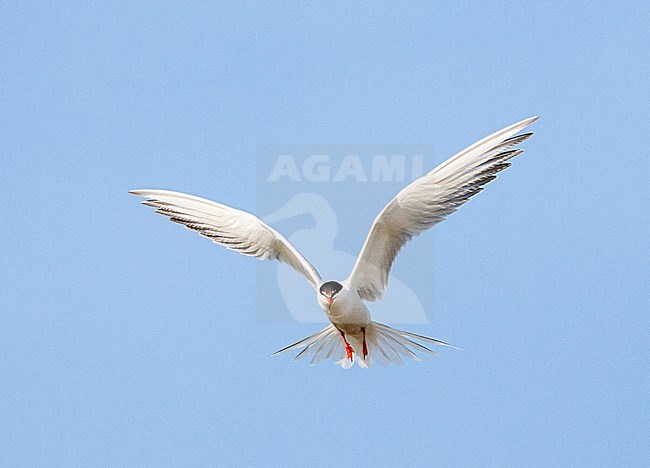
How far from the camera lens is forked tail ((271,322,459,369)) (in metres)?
12.0

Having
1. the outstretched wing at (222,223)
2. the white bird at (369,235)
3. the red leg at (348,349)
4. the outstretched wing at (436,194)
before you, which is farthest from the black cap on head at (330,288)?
the red leg at (348,349)

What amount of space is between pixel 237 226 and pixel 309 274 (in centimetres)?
89

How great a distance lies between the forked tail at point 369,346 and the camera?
12023mm

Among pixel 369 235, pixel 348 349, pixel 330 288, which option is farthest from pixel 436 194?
pixel 348 349

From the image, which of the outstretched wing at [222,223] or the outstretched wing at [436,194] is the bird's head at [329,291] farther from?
the outstretched wing at [222,223]

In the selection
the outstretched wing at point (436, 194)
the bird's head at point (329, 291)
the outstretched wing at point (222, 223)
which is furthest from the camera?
the outstretched wing at point (222, 223)

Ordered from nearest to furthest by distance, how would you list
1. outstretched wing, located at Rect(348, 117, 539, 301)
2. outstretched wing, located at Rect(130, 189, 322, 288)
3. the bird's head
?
outstretched wing, located at Rect(348, 117, 539, 301)
the bird's head
outstretched wing, located at Rect(130, 189, 322, 288)

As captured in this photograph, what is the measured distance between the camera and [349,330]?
11945 millimetres

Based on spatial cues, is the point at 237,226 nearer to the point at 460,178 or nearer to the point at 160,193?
the point at 160,193

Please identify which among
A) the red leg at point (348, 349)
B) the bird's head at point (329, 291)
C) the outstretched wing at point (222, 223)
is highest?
the outstretched wing at point (222, 223)

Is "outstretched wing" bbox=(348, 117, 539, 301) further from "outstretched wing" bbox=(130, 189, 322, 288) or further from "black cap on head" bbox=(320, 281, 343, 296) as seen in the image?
"outstretched wing" bbox=(130, 189, 322, 288)

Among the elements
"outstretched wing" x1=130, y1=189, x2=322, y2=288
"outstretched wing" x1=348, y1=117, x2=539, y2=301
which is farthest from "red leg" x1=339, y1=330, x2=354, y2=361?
"outstretched wing" x1=130, y1=189, x2=322, y2=288

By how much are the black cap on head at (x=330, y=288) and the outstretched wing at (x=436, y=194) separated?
38 cm

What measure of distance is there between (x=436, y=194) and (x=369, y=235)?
2.33 ft
